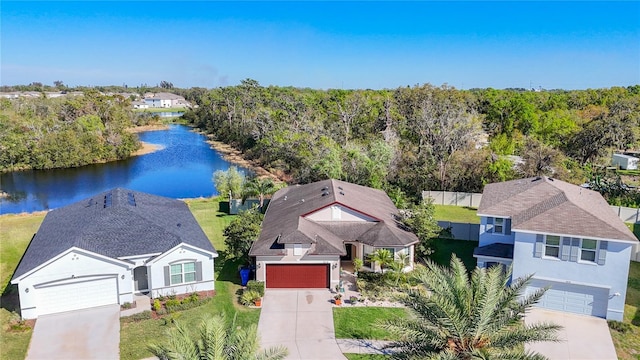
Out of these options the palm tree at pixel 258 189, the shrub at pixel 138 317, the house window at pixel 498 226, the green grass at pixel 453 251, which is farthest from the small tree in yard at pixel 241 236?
the house window at pixel 498 226

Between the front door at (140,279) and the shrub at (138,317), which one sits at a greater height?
the front door at (140,279)

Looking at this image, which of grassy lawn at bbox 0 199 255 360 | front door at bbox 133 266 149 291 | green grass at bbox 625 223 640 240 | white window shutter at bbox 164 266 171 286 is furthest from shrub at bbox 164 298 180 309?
green grass at bbox 625 223 640 240

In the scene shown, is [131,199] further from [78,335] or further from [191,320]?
[191,320]

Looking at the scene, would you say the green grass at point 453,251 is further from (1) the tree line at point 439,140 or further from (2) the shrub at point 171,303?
(2) the shrub at point 171,303

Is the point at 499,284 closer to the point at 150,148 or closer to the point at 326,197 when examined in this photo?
the point at 326,197

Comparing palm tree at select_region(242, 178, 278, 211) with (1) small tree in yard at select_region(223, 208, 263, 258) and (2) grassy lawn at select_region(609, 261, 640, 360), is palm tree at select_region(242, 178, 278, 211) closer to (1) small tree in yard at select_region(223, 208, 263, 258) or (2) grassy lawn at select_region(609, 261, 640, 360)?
(1) small tree in yard at select_region(223, 208, 263, 258)
